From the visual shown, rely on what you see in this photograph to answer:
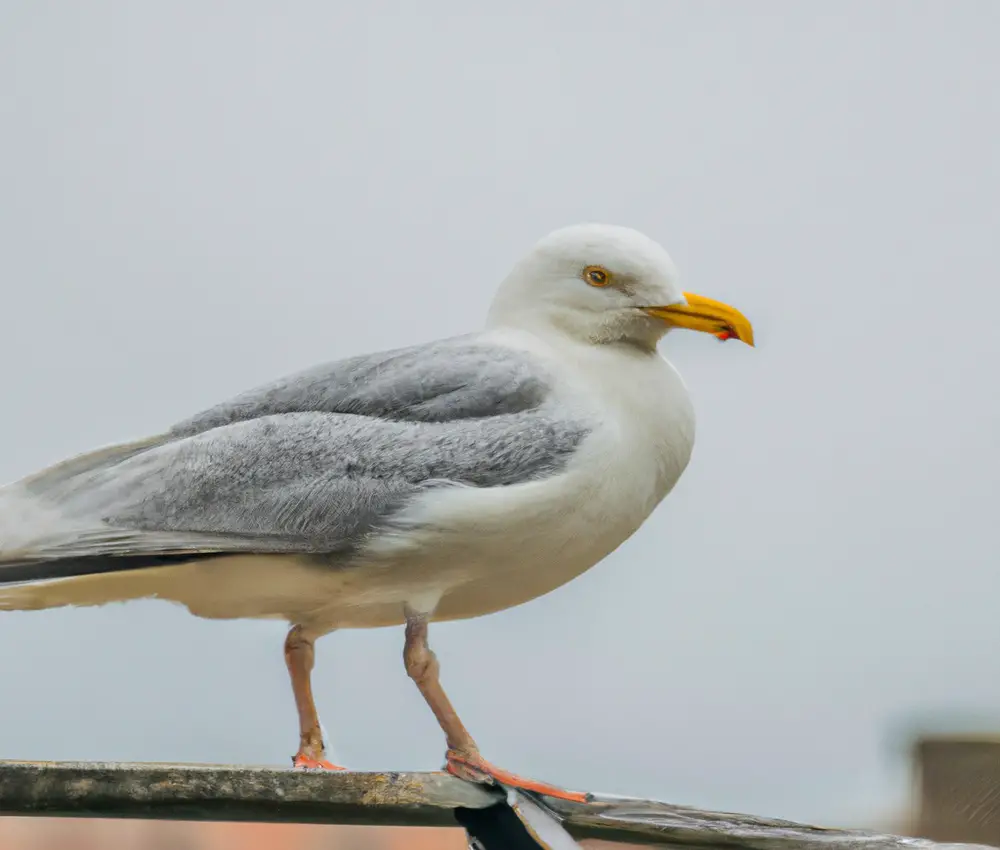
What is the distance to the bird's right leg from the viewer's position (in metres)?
2.62

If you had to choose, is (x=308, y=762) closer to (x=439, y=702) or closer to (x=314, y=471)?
(x=439, y=702)

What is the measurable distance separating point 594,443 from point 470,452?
0.64 feet

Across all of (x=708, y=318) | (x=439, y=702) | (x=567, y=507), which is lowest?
(x=439, y=702)

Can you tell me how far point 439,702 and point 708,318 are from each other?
0.76m

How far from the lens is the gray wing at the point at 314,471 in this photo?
232 cm

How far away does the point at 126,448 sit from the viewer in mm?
2551

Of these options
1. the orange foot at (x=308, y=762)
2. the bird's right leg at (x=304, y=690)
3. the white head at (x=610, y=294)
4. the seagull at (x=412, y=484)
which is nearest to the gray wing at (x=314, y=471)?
the seagull at (x=412, y=484)

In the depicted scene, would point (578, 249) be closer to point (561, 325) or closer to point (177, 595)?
point (561, 325)

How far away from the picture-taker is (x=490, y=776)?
7.64 feet

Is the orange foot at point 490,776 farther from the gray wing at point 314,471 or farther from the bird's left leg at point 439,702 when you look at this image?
the gray wing at point 314,471

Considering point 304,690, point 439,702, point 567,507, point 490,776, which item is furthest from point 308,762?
point 567,507

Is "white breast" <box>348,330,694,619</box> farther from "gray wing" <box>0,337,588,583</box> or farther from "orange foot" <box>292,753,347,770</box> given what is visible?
"orange foot" <box>292,753,347,770</box>

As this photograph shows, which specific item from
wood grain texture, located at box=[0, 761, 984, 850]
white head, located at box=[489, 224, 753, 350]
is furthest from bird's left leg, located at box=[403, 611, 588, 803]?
white head, located at box=[489, 224, 753, 350]

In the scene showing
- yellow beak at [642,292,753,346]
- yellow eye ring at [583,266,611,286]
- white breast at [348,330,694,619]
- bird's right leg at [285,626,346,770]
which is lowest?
bird's right leg at [285,626,346,770]
